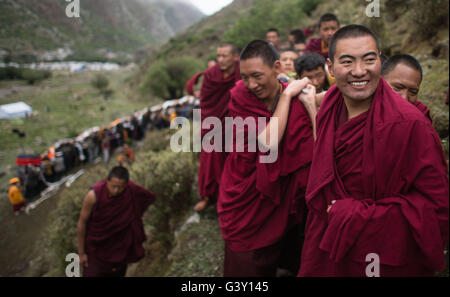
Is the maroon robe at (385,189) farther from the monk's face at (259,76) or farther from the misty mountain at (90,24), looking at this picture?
the misty mountain at (90,24)

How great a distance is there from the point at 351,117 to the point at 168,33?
12392 centimetres

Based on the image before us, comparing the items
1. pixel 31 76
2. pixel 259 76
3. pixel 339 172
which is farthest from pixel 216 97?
pixel 31 76

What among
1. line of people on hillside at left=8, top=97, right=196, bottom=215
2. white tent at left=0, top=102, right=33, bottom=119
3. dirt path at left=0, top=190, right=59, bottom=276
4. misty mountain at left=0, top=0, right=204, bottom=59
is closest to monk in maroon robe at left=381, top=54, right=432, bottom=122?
misty mountain at left=0, top=0, right=204, bottom=59

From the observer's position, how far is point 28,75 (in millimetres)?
39031

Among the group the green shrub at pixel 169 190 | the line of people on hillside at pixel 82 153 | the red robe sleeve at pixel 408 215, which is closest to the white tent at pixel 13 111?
the line of people on hillside at pixel 82 153

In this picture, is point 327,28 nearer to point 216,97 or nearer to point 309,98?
point 216,97

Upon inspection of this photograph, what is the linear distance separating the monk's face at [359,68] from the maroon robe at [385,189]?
2.7 inches

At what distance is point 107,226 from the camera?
358cm

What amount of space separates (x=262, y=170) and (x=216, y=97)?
2.02m

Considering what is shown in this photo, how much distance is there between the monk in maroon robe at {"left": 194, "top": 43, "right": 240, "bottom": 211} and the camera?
3672 millimetres

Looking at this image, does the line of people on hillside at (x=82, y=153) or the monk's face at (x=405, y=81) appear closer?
the monk's face at (x=405, y=81)

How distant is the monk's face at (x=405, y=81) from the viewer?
1848 millimetres

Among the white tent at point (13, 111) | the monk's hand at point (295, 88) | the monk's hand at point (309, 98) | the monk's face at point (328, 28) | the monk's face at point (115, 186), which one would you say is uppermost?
the white tent at point (13, 111)

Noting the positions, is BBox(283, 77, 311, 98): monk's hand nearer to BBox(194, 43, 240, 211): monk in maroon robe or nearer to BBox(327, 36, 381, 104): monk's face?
BBox(327, 36, 381, 104): monk's face
